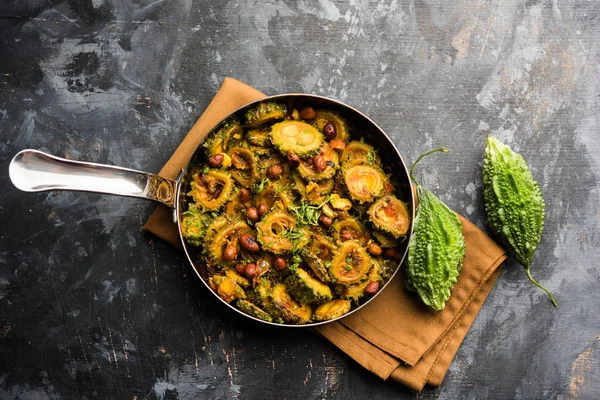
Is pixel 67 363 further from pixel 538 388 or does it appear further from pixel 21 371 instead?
pixel 538 388

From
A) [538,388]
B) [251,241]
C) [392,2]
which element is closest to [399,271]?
[251,241]

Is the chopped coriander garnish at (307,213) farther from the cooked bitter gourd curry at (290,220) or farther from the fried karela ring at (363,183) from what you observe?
the fried karela ring at (363,183)

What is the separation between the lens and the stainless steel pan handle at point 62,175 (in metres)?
2.54

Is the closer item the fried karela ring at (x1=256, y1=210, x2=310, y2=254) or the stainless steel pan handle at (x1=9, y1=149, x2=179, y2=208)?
the stainless steel pan handle at (x1=9, y1=149, x2=179, y2=208)

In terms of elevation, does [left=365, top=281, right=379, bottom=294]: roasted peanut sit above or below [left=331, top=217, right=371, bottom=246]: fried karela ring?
below

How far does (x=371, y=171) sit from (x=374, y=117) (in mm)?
594

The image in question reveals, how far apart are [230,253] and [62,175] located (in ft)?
3.61

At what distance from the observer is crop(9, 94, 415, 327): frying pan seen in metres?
2.57

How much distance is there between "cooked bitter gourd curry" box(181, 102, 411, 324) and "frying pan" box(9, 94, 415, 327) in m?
0.06

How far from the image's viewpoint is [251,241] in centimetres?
327

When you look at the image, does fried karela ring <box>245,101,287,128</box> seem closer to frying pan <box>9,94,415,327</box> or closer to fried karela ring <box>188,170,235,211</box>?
frying pan <box>9,94,415,327</box>

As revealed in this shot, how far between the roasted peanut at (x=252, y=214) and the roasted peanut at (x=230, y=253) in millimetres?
214

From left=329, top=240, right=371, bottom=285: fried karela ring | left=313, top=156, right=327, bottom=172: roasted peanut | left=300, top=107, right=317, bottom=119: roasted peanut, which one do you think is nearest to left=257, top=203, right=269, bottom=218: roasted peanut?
left=313, top=156, right=327, bottom=172: roasted peanut

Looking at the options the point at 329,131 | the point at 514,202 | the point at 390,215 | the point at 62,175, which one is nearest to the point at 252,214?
the point at 329,131
